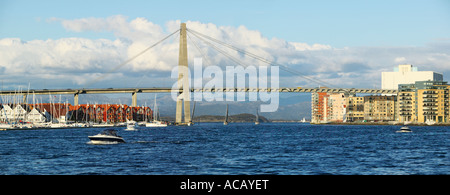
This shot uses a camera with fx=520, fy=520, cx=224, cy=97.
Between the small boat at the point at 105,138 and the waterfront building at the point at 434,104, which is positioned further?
the waterfront building at the point at 434,104

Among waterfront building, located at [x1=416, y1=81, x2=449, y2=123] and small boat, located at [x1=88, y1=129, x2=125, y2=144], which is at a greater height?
waterfront building, located at [x1=416, y1=81, x2=449, y2=123]

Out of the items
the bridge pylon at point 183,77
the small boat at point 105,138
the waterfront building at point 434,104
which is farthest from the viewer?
the waterfront building at point 434,104

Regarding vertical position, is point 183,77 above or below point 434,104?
above

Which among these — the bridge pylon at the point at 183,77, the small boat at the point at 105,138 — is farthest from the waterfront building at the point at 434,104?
the small boat at the point at 105,138

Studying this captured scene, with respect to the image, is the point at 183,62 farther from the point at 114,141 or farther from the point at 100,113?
the point at 114,141

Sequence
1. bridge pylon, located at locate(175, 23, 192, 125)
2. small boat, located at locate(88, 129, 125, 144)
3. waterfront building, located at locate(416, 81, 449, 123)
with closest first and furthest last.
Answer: small boat, located at locate(88, 129, 125, 144) → bridge pylon, located at locate(175, 23, 192, 125) → waterfront building, located at locate(416, 81, 449, 123)

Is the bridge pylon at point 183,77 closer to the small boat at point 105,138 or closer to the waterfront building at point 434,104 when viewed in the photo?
the small boat at point 105,138

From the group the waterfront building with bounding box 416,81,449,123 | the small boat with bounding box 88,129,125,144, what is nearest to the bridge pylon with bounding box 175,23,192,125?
the small boat with bounding box 88,129,125,144

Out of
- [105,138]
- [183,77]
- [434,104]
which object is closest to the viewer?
[105,138]

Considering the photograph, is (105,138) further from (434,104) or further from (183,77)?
(434,104)

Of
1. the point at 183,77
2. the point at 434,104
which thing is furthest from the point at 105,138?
the point at 434,104

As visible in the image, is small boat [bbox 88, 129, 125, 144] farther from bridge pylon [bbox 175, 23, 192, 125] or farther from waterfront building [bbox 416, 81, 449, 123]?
waterfront building [bbox 416, 81, 449, 123]

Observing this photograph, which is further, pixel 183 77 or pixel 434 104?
pixel 434 104
